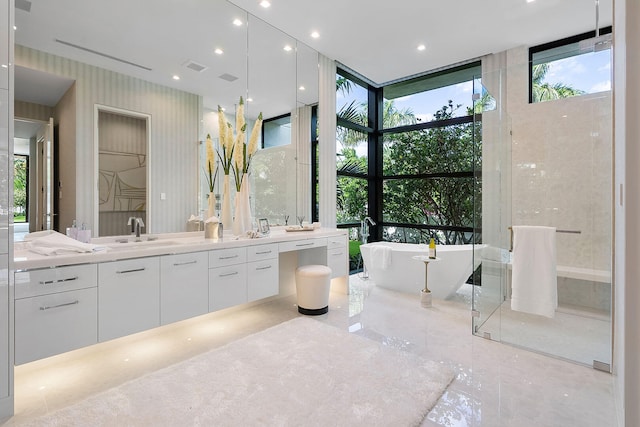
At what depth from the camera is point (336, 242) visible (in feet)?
12.8

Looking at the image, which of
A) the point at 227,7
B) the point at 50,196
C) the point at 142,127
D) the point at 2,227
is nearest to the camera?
the point at 2,227

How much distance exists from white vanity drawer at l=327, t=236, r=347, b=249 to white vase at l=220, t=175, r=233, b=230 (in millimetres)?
1142

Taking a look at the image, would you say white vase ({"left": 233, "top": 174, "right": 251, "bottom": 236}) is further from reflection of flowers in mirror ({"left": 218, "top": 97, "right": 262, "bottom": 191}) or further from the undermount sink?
the undermount sink

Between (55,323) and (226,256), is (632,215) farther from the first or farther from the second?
(55,323)

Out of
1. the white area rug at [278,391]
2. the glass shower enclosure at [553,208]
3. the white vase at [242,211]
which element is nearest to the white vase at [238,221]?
the white vase at [242,211]

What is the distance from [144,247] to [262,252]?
99 centimetres

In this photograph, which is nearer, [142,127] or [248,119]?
[142,127]

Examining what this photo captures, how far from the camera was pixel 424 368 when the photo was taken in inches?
86.7

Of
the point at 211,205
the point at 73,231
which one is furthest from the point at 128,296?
the point at 211,205

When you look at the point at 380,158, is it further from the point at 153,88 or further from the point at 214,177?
the point at 153,88

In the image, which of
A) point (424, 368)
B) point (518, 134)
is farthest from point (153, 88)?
point (518, 134)

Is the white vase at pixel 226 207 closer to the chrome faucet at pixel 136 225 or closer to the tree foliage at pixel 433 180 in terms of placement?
the chrome faucet at pixel 136 225

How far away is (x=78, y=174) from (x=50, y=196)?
0.24 meters

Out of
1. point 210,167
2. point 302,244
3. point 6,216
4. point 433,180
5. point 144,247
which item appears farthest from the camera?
point 433,180
